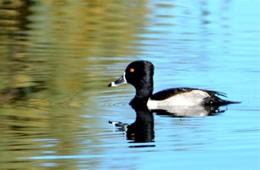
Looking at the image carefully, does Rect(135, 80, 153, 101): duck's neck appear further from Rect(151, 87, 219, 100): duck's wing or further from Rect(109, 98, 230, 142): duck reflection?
Rect(151, 87, 219, 100): duck's wing

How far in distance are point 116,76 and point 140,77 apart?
4.14ft

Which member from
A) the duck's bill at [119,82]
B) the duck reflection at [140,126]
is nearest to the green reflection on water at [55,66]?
the duck's bill at [119,82]

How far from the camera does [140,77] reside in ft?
47.3

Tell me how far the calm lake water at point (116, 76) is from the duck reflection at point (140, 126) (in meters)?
→ 0.11

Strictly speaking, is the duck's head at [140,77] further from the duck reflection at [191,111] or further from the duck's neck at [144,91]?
the duck reflection at [191,111]

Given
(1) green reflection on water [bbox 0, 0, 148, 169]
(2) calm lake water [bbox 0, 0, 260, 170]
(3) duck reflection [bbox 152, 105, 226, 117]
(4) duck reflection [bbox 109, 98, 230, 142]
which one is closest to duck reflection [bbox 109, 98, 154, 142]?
(4) duck reflection [bbox 109, 98, 230, 142]

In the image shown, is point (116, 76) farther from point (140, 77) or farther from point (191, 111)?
point (191, 111)

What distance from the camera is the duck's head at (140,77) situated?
47.0 ft

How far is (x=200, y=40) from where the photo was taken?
1938 cm

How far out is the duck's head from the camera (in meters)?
14.3

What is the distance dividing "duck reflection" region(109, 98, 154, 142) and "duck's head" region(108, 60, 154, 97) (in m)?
0.48

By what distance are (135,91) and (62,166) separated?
538 cm

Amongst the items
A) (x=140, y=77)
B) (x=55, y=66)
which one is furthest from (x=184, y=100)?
(x=55, y=66)

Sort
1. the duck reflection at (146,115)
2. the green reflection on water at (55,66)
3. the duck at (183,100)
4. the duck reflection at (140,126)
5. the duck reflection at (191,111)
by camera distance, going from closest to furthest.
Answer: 1. the green reflection on water at (55,66)
2. the duck reflection at (140,126)
3. the duck reflection at (146,115)
4. the duck reflection at (191,111)
5. the duck at (183,100)
